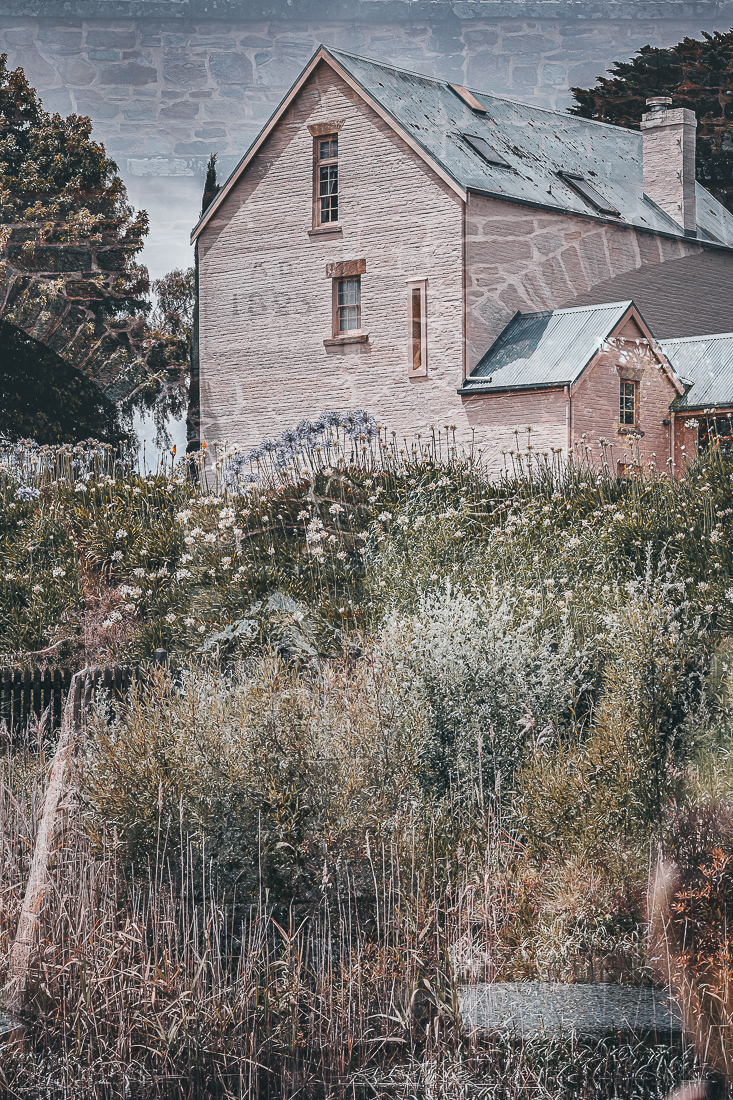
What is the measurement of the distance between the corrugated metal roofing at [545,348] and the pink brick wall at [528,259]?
35 cm

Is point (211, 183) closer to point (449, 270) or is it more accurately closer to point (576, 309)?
point (449, 270)

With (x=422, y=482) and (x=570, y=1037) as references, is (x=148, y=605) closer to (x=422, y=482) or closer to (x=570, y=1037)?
(x=422, y=482)

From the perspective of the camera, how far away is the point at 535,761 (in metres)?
7.89

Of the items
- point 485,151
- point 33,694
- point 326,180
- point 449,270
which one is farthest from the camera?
point 326,180

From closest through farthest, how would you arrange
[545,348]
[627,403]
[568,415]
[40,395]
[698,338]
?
[568,415] → [545,348] → [627,403] → [698,338] → [40,395]

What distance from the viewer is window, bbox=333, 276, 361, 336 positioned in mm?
23688

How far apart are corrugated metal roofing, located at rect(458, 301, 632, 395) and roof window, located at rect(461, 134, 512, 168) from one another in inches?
126

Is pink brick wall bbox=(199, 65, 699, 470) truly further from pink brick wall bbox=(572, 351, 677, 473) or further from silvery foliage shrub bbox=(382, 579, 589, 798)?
silvery foliage shrub bbox=(382, 579, 589, 798)

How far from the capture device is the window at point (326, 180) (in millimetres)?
23828

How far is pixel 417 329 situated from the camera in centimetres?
2264

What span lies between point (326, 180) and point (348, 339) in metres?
3.17

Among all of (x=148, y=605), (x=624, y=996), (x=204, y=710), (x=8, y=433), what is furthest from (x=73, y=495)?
(x=8, y=433)

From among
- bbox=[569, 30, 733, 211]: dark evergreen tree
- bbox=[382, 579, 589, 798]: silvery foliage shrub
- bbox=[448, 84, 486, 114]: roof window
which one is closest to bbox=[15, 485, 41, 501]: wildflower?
bbox=[382, 579, 589, 798]: silvery foliage shrub

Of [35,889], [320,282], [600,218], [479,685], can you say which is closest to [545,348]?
[600,218]
